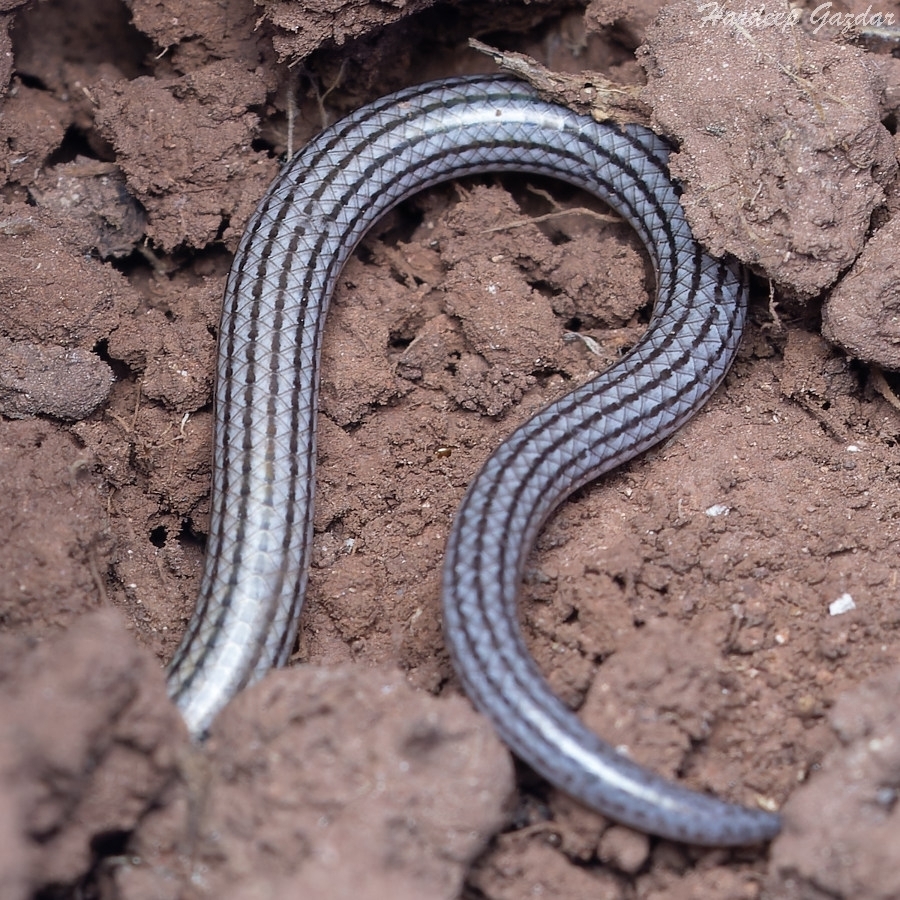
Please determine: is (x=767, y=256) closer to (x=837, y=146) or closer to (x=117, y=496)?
(x=837, y=146)

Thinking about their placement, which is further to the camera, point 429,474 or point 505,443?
point 429,474

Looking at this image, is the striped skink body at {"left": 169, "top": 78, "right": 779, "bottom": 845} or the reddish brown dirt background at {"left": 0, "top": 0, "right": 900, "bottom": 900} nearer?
the reddish brown dirt background at {"left": 0, "top": 0, "right": 900, "bottom": 900}

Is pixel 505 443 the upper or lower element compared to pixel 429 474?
upper

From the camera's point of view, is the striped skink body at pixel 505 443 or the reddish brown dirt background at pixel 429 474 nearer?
the reddish brown dirt background at pixel 429 474
